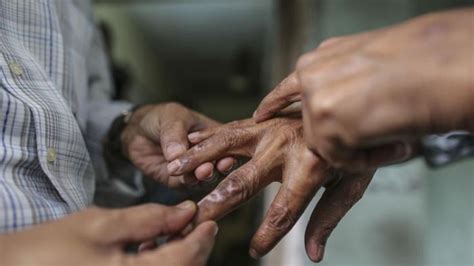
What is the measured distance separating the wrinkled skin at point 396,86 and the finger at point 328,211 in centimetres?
18

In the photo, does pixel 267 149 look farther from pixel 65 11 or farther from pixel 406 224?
pixel 406 224

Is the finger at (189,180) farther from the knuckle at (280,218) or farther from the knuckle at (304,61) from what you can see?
the knuckle at (304,61)

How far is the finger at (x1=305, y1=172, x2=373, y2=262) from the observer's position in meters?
0.64

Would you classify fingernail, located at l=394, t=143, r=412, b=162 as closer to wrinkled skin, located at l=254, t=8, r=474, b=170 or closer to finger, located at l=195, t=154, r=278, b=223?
wrinkled skin, located at l=254, t=8, r=474, b=170

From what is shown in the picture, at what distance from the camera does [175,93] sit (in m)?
4.99

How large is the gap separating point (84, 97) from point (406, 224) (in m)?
1.22

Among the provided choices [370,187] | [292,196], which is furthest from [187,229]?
[370,187]

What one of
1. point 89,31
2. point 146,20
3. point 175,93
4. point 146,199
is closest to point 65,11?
point 89,31

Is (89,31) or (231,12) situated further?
(231,12)

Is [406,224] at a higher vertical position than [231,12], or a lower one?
lower

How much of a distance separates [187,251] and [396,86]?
0.25 meters

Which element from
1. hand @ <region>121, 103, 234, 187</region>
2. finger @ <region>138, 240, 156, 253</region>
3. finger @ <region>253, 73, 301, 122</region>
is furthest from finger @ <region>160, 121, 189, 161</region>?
finger @ <region>138, 240, 156, 253</region>

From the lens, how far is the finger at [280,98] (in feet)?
2.02

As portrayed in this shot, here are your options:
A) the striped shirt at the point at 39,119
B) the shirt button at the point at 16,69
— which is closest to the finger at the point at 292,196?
the striped shirt at the point at 39,119
